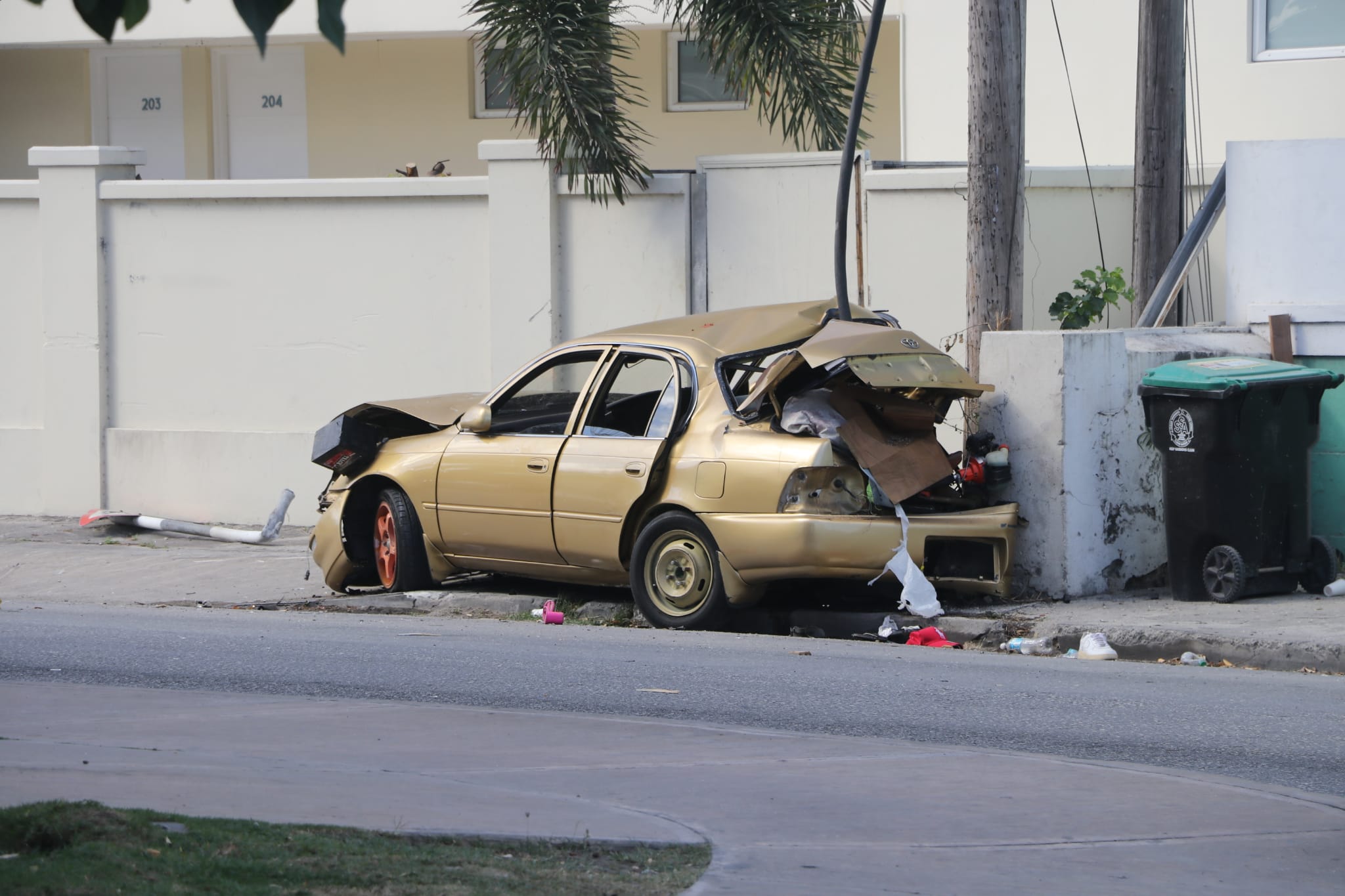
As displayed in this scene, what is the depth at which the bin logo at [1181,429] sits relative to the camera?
9398 mm

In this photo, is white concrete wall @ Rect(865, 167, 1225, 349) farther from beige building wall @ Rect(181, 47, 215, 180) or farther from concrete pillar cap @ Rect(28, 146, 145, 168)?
beige building wall @ Rect(181, 47, 215, 180)

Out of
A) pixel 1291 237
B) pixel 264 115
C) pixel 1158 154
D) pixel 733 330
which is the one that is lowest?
pixel 733 330

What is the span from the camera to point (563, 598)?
1034cm

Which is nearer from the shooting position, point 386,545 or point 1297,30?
point 386,545

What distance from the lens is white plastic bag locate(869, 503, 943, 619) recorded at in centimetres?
881

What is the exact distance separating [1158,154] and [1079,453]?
3.22m

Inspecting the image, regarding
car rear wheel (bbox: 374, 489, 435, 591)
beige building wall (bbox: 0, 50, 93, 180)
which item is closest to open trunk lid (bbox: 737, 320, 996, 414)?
car rear wheel (bbox: 374, 489, 435, 591)

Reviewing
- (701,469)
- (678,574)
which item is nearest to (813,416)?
(701,469)

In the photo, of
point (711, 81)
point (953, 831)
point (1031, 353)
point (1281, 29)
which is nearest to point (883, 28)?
point (711, 81)

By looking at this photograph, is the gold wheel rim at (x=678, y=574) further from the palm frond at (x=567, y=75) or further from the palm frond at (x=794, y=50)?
the palm frond at (x=794, y=50)

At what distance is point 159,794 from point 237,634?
4.16 metres

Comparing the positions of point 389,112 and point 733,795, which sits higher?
point 389,112

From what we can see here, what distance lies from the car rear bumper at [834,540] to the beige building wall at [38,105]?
603 inches

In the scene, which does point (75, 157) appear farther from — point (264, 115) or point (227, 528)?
point (264, 115)
